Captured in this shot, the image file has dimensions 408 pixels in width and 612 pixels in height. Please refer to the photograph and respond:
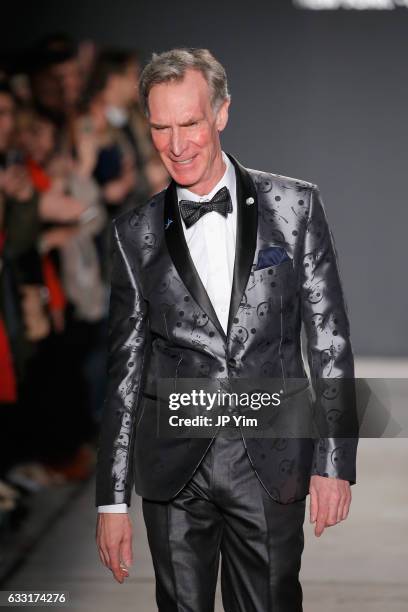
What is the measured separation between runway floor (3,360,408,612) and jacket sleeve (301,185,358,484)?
1500 millimetres

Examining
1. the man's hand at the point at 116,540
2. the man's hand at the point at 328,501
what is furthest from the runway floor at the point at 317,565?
the man's hand at the point at 328,501

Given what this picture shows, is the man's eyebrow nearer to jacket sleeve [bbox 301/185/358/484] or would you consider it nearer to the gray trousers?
jacket sleeve [bbox 301/185/358/484]

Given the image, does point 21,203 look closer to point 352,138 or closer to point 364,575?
point 364,575

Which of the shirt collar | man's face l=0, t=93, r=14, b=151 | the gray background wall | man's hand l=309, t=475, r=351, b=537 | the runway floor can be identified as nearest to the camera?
man's hand l=309, t=475, r=351, b=537

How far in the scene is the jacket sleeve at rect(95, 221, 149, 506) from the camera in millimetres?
2020

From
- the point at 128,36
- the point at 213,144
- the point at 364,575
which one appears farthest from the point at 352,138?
the point at 213,144

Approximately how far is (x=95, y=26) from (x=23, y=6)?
2.71ft

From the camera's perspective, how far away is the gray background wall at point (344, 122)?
25.1ft

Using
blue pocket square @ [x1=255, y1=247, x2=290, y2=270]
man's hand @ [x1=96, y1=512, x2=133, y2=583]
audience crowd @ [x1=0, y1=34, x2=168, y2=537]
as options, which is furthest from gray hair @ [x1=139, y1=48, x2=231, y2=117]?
audience crowd @ [x1=0, y1=34, x2=168, y2=537]

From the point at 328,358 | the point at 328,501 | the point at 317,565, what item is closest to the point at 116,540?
→ the point at 328,501

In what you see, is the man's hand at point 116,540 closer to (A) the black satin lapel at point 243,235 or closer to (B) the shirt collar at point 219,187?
(A) the black satin lapel at point 243,235

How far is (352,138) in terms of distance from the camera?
779 centimetres

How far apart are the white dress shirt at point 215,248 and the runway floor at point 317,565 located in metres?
1.52

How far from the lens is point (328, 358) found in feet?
6.38
